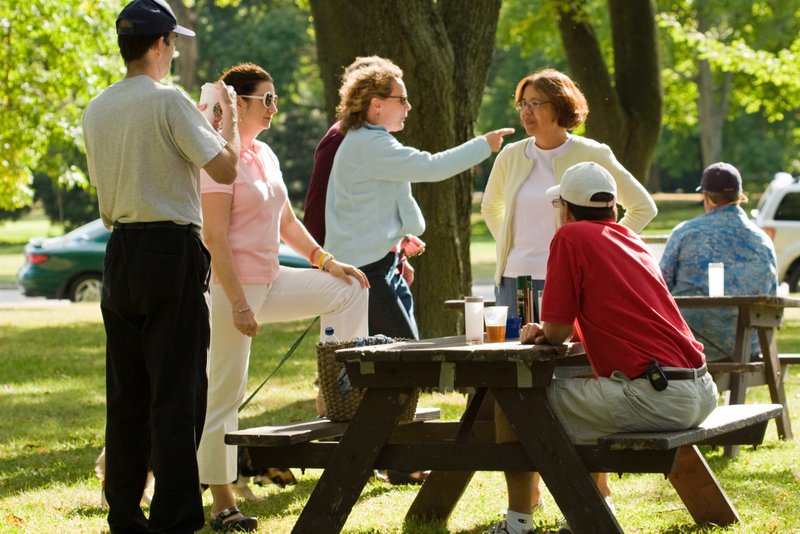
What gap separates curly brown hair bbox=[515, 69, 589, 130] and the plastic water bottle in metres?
1.57

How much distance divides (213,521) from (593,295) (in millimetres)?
2021

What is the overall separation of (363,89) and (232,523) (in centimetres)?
227

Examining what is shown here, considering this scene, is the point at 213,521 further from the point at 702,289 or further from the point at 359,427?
the point at 702,289

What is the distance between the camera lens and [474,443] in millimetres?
4012

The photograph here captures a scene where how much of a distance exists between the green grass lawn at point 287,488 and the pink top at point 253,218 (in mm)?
1174

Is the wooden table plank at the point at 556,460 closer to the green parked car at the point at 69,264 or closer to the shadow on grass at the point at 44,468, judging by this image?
the shadow on grass at the point at 44,468

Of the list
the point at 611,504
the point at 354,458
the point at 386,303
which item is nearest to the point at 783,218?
the point at 386,303

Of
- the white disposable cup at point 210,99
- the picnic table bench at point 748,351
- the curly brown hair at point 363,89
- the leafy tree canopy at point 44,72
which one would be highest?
the leafy tree canopy at point 44,72

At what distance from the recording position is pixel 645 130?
12086 mm

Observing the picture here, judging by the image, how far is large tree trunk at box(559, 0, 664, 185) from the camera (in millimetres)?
12109

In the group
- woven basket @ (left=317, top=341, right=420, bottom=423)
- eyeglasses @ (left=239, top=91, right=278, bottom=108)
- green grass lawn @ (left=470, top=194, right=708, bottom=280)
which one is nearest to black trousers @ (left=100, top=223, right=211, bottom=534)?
woven basket @ (left=317, top=341, right=420, bottom=423)

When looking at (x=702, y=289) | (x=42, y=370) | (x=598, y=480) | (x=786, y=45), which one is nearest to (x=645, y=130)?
(x=702, y=289)

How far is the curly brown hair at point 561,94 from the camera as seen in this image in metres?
5.17

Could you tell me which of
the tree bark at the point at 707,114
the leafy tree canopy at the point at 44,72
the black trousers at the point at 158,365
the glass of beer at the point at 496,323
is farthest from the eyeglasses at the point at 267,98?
the tree bark at the point at 707,114
